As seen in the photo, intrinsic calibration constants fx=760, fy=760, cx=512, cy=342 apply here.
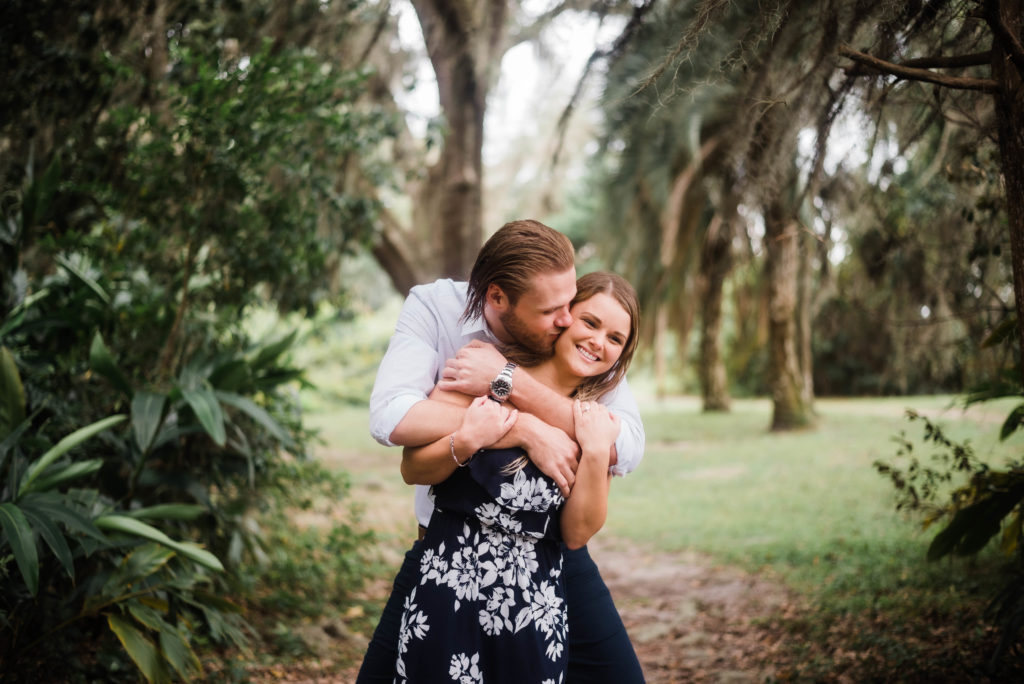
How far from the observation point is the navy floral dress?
190 cm

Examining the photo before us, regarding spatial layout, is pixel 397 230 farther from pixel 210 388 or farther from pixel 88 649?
pixel 88 649

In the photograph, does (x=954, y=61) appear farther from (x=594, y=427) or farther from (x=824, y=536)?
(x=824, y=536)

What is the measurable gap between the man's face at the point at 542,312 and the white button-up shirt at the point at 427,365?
136mm

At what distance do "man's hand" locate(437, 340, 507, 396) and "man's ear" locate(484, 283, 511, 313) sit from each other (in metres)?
0.12

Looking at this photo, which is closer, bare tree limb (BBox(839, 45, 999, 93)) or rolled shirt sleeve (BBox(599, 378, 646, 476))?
rolled shirt sleeve (BBox(599, 378, 646, 476))

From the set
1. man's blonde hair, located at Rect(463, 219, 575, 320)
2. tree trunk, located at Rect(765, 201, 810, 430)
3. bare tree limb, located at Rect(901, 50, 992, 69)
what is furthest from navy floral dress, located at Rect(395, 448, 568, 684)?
tree trunk, located at Rect(765, 201, 810, 430)

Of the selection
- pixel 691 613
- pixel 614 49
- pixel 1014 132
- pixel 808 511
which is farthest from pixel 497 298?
pixel 808 511

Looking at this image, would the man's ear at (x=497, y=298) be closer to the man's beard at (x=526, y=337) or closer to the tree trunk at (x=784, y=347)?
the man's beard at (x=526, y=337)

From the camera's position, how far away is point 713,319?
16.0m

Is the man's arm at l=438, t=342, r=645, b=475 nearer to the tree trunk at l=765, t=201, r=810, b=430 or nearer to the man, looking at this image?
the man

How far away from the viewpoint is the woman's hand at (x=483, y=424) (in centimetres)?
186

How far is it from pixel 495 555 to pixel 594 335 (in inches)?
25.1

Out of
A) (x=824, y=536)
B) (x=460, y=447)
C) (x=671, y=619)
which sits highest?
(x=460, y=447)

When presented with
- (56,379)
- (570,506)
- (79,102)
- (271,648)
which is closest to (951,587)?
(570,506)
